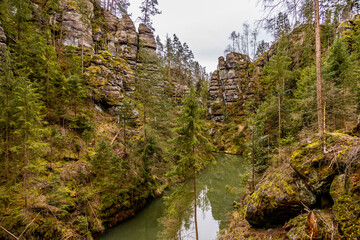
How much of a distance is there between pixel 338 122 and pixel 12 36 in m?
25.7

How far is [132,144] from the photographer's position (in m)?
14.3

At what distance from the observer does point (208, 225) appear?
13172 mm

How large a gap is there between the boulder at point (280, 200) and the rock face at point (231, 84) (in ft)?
122

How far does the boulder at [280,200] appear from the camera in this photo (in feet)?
17.5

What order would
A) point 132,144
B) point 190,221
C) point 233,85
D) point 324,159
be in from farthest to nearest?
point 233,85 → point 132,144 → point 190,221 → point 324,159

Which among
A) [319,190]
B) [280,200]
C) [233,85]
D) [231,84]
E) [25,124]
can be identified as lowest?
[280,200]

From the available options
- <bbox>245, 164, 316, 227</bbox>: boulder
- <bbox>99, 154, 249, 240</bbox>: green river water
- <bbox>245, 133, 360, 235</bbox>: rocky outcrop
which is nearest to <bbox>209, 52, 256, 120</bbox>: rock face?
<bbox>99, 154, 249, 240</bbox>: green river water

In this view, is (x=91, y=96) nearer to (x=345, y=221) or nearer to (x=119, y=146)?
(x=119, y=146)

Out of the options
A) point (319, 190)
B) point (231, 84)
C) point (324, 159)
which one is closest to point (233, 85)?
point (231, 84)

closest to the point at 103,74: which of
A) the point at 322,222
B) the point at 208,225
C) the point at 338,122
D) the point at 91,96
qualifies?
the point at 91,96

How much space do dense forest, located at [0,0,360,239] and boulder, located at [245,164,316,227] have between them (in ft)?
0.13

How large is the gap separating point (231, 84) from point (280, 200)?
4246 centimetres

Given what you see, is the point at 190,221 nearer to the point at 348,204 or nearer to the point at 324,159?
the point at 324,159

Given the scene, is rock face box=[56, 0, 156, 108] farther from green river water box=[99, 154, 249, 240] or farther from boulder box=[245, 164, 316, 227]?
boulder box=[245, 164, 316, 227]
